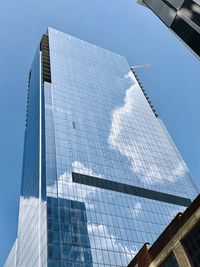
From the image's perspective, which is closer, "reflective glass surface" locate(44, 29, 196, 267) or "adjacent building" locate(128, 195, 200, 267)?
"adjacent building" locate(128, 195, 200, 267)

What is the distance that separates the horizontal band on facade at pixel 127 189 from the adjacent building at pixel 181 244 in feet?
196

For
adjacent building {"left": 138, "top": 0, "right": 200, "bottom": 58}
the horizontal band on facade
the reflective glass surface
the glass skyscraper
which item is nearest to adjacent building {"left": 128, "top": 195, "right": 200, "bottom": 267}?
adjacent building {"left": 138, "top": 0, "right": 200, "bottom": 58}

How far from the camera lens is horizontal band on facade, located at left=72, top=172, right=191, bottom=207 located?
306 feet

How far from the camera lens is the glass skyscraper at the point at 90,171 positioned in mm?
77750

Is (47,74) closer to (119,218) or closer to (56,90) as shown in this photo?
(56,90)

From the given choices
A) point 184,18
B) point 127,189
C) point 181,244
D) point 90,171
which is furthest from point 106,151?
point 181,244

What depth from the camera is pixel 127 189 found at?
100562 mm

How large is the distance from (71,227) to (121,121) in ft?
203

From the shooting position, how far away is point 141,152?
123125 millimetres

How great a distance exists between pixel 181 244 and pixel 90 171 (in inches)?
2733

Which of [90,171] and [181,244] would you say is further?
[90,171]

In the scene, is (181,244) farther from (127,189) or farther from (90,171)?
(127,189)

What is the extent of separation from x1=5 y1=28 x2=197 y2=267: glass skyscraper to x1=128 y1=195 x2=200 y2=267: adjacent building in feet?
135

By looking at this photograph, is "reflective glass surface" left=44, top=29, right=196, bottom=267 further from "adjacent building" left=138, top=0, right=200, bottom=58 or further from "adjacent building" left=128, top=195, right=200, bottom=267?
"adjacent building" left=138, top=0, right=200, bottom=58
